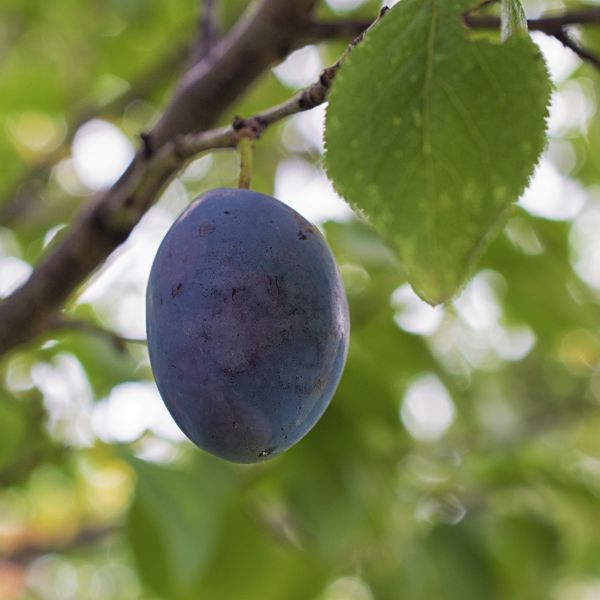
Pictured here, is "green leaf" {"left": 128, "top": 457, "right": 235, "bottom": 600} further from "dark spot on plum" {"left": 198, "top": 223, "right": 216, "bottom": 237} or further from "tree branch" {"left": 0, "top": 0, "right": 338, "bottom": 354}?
"dark spot on plum" {"left": 198, "top": 223, "right": 216, "bottom": 237}

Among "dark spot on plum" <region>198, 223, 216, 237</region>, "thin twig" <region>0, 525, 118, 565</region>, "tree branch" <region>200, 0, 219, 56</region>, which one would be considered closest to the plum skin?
"dark spot on plum" <region>198, 223, 216, 237</region>

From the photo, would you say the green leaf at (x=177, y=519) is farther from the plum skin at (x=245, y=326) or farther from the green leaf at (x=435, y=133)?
the green leaf at (x=435, y=133)

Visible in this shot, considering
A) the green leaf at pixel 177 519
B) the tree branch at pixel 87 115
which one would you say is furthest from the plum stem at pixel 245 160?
the tree branch at pixel 87 115

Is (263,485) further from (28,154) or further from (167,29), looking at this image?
(28,154)

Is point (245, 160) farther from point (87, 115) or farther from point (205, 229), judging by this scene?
point (87, 115)

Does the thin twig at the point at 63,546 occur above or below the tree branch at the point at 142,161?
below

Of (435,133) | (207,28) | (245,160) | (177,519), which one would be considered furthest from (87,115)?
(435,133)

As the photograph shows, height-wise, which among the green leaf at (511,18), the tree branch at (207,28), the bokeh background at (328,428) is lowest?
the bokeh background at (328,428)
